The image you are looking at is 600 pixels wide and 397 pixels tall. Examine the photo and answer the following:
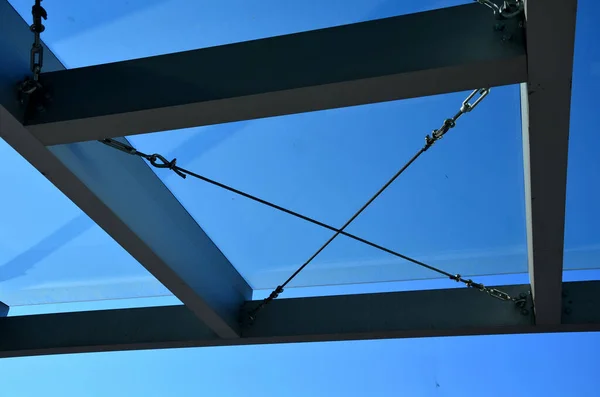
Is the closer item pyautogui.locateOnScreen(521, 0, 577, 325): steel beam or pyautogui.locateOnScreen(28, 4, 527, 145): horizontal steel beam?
pyautogui.locateOnScreen(521, 0, 577, 325): steel beam

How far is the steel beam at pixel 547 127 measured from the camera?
3.37 feet

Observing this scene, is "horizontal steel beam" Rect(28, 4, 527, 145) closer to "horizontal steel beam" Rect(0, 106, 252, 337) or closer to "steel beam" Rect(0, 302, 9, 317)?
"horizontal steel beam" Rect(0, 106, 252, 337)

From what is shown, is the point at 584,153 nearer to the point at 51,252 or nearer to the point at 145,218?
the point at 145,218

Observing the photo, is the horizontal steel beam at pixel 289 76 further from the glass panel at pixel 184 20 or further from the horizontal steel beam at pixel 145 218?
the glass panel at pixel 184 20

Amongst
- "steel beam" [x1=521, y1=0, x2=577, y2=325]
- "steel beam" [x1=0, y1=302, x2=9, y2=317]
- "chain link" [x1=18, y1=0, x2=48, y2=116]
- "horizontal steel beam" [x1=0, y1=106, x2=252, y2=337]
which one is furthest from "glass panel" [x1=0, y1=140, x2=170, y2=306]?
"steel beam" [x1=521, y1=0, x2=577, y2=325]

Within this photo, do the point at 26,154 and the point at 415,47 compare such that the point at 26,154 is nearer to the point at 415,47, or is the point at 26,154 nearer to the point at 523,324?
the point at 415,47

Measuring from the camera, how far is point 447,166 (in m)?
1.89

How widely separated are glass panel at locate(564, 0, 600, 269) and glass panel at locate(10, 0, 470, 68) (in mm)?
336

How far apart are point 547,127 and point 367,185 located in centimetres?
74

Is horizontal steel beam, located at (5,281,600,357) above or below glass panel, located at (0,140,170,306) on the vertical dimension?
below

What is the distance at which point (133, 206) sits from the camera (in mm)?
1690

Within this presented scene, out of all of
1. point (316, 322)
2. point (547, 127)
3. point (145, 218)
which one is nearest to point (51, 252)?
point (145, 218)

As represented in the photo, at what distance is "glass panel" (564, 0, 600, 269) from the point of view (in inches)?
60.5

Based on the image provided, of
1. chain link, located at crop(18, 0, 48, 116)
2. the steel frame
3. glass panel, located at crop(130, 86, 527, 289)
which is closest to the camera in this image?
the steel frame
